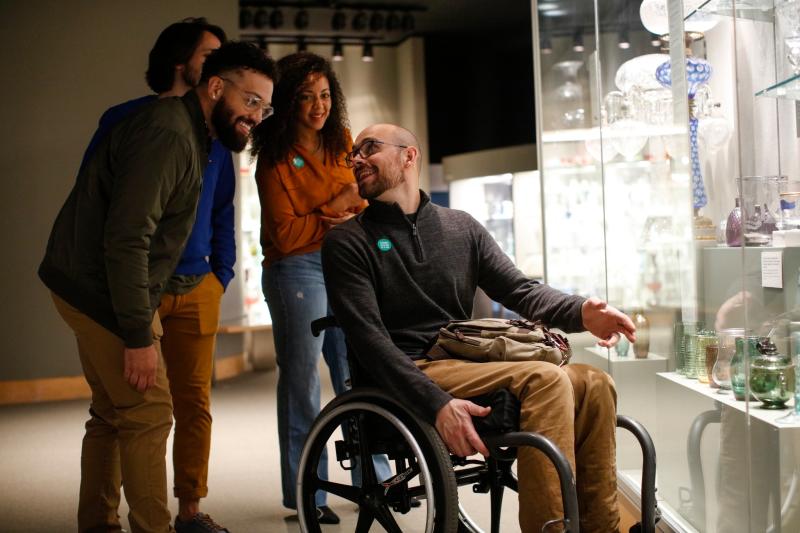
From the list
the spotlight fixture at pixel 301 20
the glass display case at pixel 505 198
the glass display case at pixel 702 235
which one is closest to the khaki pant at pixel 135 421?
the glass display case at pixel 702 235

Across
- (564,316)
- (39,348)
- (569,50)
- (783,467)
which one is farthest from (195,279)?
(39,348)

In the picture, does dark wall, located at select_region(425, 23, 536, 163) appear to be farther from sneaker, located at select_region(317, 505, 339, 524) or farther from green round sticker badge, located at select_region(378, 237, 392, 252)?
green round sticker badge, located at select_region(378, 237, 392, 252)

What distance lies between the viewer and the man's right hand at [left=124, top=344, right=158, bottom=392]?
225 cm

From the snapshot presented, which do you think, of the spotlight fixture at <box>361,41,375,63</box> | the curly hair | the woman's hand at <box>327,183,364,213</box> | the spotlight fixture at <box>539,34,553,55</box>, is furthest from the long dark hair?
the spotlight fixture at <box>361,41,375,63</box>

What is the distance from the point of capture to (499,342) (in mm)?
2109

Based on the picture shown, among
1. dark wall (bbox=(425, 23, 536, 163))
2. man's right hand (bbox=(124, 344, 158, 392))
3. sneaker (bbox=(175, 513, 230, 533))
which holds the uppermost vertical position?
dark wall (bbox=(425, 23, 536, 163))

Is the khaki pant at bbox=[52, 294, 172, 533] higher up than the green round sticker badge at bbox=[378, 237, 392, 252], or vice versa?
the green round sticker badge at bbox=[378, 237, 392, 252]

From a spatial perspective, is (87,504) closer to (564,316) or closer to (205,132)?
(205,132)

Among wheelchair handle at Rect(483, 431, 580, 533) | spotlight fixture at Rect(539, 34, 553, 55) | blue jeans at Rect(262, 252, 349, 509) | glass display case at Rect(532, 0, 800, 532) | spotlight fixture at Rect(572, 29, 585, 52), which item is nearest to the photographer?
wheelchair handle at Rect(483, 431, 580, 533)

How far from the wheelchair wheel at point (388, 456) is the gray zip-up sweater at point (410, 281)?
86mm

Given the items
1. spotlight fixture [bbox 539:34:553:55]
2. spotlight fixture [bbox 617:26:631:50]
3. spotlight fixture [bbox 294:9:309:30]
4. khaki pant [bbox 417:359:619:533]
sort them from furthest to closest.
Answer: spotlight fixture [bbox 294:9:309:30]
spotlight fixture [bbox 539:34:553:55]
spotlight fixture [bbox 617:26:631:50]
khaki pant [bbox 417:359:619:533]

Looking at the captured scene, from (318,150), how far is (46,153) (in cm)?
383

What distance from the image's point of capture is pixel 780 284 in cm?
205

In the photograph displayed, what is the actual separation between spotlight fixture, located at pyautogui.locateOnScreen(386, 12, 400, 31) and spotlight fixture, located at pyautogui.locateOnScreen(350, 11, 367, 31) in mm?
213
